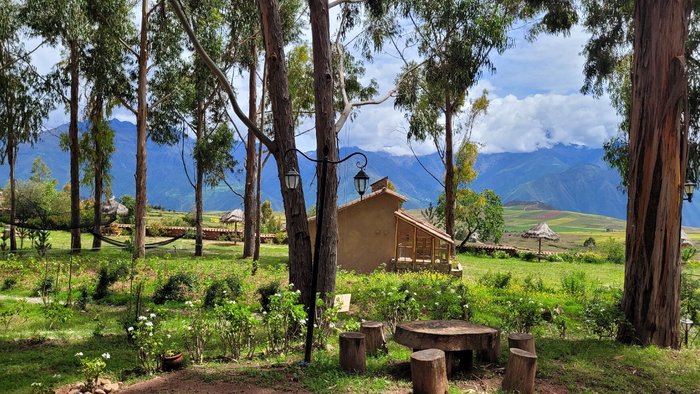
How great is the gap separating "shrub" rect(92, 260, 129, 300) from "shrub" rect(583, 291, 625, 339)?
792 cm

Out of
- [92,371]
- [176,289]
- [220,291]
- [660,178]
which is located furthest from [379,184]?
[92,371]

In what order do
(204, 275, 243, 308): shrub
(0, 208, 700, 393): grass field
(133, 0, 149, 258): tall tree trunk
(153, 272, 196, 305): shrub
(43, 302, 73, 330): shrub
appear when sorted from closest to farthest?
(0, 208, 700, 393): grass field < (43, 302, 73, 330): shrub < (204, 275, 243, 308): shrub < (153, 272, 196, 305): shrub < (133, 0, 149, 258): tall tree trunk

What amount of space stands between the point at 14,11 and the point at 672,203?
60.4ft

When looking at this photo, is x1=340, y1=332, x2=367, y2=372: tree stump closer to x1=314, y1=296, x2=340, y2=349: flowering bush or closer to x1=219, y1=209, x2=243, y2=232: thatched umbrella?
x1=314, y1=296, x2=340, y2=349: flowering bush

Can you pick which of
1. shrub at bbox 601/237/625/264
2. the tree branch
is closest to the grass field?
the tree branch

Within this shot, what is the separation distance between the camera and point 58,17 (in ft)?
48.3

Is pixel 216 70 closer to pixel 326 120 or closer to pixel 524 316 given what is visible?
pixel 326 120

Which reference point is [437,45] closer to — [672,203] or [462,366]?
[672,203]

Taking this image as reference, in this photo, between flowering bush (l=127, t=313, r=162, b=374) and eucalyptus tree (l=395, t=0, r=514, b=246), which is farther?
eucalyptus tree (l=395, t=0, r=514, b=246)

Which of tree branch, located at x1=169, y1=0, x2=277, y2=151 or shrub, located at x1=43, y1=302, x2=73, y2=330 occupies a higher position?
tree branch, located at x1=169, y1=0, x2=277, y2=151

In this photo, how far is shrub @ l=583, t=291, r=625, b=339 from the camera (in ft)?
20.1

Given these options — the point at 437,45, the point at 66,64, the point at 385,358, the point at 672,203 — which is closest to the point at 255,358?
the point at 385,358

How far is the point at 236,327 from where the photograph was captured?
4.73 meters

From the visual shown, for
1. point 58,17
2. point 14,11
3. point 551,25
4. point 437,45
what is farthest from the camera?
point 437,45
